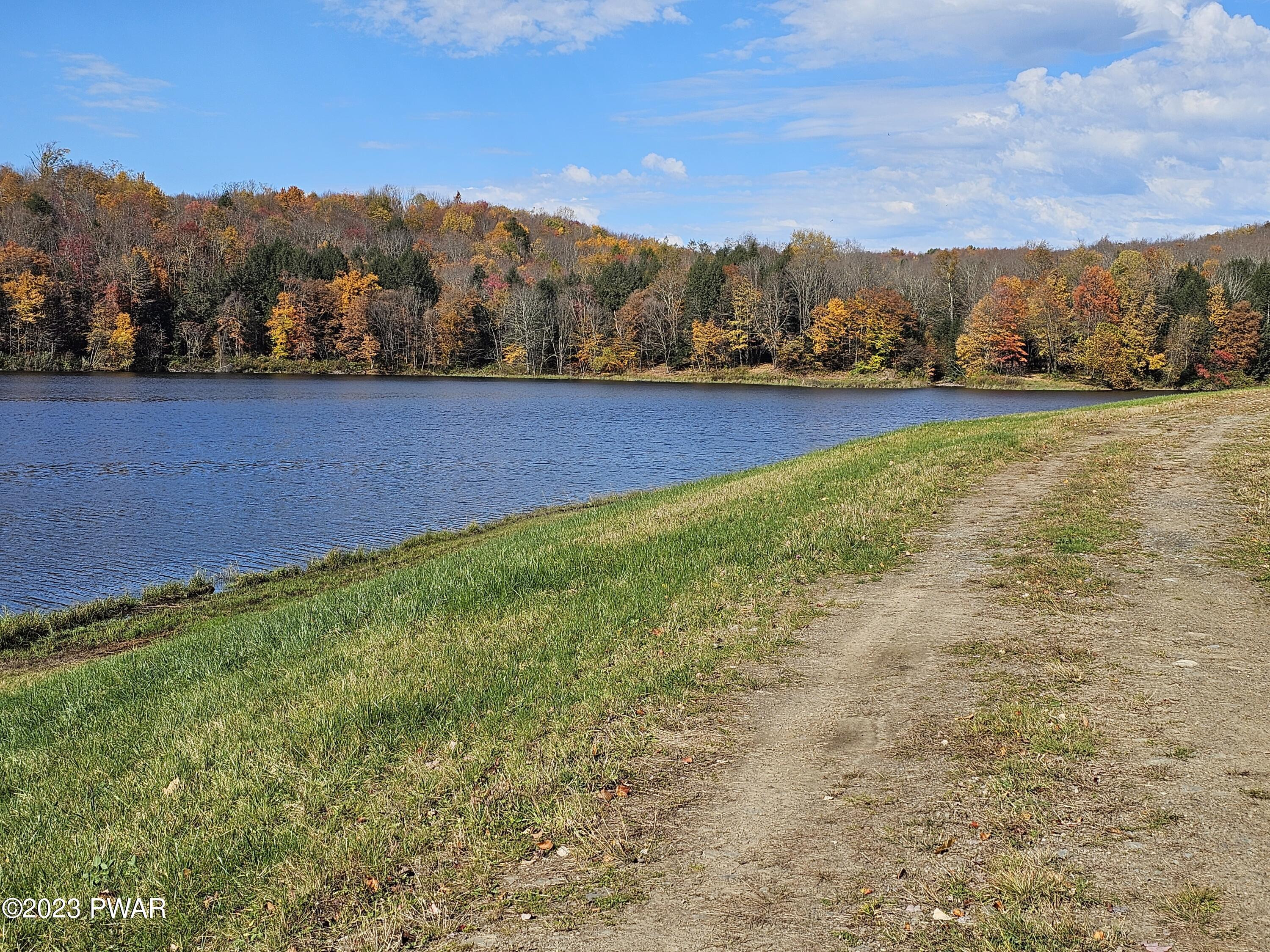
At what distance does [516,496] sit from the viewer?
92.5 feet

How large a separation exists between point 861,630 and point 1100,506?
6.36 m

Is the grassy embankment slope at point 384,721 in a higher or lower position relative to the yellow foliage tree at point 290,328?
lower

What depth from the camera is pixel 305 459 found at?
35500 millimetres

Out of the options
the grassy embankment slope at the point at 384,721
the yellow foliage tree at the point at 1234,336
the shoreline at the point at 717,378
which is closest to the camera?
the grassy embankment slope at the point at 384,721

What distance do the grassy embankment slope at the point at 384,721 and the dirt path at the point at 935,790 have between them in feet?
2.32

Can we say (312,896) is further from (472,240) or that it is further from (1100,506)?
(472,240)

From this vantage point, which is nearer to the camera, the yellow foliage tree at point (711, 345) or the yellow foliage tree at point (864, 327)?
the yellow foliage tree at point (864, 327)

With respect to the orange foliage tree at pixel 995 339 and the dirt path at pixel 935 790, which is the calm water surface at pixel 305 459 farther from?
the orange foliage tree at pixel 995 339

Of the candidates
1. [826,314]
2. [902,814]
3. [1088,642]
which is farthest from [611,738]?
[826,314]

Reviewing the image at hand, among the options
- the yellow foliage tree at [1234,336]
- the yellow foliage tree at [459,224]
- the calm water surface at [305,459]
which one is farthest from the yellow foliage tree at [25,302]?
the yellow foliage tree at [1234,336]

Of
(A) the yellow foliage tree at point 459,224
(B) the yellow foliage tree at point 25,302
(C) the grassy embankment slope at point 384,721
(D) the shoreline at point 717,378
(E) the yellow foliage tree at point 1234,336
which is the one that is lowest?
(C) the grassy embankment slope at point 384,721

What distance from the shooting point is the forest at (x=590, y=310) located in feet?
305

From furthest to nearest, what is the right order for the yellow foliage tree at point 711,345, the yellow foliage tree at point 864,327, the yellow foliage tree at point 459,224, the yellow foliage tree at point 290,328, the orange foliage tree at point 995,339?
the yellow foliage tree at point 459,224 < the yellow foliage tree at point 290,328 < the yellow foliage tree at point 711,345 < the yellow foliage tree at point 864,327 < the orange foliage tree at point 995,339

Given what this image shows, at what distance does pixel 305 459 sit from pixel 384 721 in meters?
30.3
